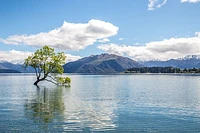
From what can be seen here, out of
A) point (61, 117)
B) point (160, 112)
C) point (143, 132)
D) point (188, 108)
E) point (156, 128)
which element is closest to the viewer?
point (143, 132)

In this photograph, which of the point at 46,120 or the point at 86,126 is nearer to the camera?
the point at 86,126

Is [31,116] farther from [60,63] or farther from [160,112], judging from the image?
[60,63]

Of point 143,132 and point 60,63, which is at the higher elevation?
point 60,63

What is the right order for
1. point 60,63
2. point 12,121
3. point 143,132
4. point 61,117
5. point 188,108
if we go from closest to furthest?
1. point 143,132
2. point 12,121
3. point 61,117
4. point 188,108
5. point 60,63

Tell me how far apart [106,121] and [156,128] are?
691 centimetres

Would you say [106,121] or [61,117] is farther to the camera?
[61,117]

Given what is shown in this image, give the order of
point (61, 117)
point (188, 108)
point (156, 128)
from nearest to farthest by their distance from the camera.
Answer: point (156, 128), point (61, 117), point (188, 108)

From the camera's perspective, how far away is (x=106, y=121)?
1271 inches

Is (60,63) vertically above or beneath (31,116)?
above

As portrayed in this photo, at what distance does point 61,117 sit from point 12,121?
21.7 feet

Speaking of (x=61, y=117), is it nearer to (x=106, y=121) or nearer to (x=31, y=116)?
(x=31, y=116)

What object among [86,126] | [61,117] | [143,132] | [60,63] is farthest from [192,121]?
[60,63]

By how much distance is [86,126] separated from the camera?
29000 mm

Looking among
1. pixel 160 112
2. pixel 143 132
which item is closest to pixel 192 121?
pixel 160 112
